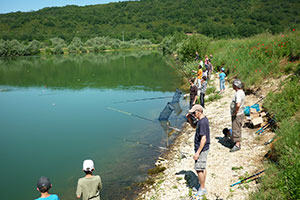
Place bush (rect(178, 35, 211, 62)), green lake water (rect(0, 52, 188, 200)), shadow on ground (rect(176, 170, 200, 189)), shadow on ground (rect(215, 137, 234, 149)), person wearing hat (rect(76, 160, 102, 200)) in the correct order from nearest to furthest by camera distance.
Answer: person wearing hat (rect(76, 160, 102, 200))
shadow on ground (rect(176, 170, 200, 189))
shadow on ground (rect(215, 137, 234, 149))
green lake water (rect(0, 52, 188, 200))
bush (rect(178, 35, 211, 62))

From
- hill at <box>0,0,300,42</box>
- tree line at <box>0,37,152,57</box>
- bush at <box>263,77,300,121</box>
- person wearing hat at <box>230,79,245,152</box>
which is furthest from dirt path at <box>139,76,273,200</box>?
hill at <box>0,0,300,42</box>

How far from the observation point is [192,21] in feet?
500

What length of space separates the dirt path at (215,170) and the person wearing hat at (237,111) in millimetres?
367

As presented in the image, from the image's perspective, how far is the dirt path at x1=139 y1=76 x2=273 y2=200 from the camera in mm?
5629

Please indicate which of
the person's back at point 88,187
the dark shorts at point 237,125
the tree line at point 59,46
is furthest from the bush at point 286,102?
the tree line at point 59,46

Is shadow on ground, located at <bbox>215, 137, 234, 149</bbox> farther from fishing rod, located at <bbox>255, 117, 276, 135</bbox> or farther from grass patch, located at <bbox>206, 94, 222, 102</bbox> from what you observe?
grass patch, located at <bbox>206, 94, 222, 102</bbox>

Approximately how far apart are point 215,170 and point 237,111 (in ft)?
5.91

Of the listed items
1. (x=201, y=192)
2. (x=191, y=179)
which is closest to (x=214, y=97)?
(x=191, y=179)

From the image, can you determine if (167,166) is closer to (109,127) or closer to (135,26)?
(109,127)

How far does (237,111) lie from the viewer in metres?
6.74

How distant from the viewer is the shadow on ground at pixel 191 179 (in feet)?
20.1

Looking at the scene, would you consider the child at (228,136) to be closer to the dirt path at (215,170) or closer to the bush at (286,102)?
the dirt path at (215,170)

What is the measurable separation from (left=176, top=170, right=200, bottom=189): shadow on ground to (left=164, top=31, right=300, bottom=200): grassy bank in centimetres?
161

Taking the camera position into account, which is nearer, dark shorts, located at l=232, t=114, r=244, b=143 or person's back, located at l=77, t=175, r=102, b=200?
person's back, located at l=77, t=175, r=102, b=200
